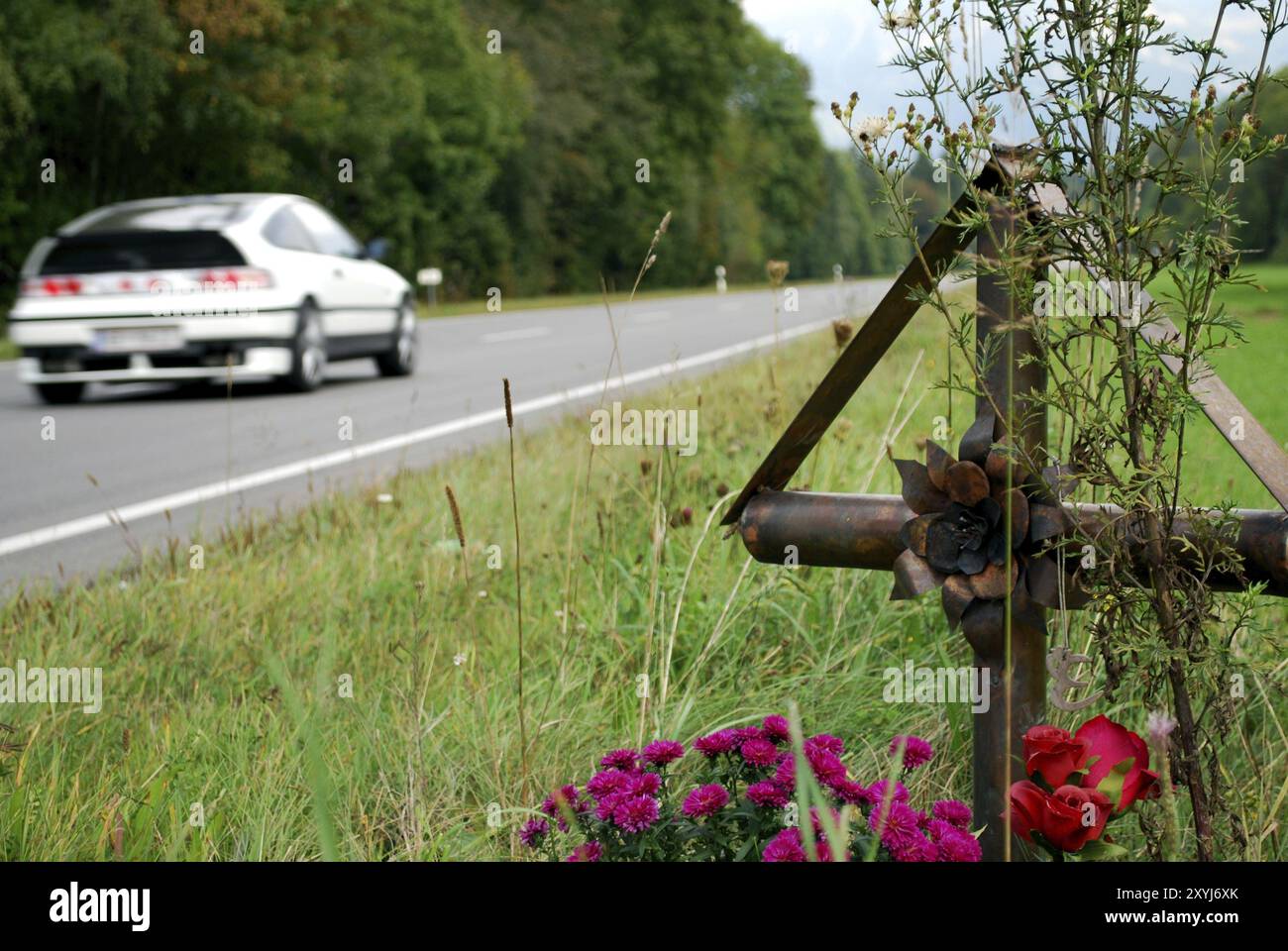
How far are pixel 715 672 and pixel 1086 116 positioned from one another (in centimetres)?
140

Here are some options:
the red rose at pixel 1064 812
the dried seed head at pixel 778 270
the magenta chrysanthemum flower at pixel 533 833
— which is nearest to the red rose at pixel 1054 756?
the red rose at pixel 1064 812

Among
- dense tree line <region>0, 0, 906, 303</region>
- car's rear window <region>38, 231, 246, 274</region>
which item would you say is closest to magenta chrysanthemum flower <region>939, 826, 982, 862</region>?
dense tree line <region>0, 0, 906, 303</region>

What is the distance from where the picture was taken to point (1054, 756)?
5.41 feet

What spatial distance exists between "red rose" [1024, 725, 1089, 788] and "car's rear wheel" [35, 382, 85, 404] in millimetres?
9750

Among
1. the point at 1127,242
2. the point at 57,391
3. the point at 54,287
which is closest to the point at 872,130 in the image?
the point at 1127,242

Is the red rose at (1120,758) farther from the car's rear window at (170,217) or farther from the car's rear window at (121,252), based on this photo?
the car's rear window at (170,217)

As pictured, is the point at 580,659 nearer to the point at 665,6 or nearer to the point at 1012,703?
the point at 1012,703

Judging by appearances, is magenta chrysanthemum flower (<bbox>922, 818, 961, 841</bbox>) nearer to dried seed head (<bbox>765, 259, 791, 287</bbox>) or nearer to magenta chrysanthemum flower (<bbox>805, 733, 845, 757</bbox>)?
magenta chrysanthemum flower (<bbox>805, 733, 845, 757</bbox>)

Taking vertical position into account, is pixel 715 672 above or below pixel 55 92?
below

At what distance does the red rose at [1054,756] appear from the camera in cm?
165

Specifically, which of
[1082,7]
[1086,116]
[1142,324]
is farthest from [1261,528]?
[1082,7]

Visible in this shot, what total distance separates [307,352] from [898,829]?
963cm

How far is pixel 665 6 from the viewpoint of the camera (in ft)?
145

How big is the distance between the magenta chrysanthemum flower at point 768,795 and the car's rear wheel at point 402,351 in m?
10.8
